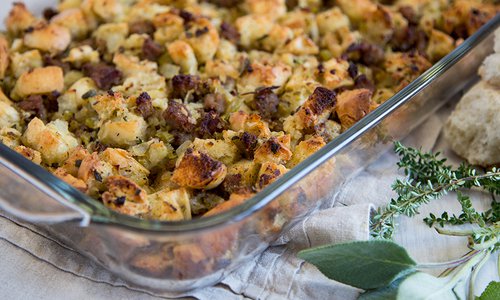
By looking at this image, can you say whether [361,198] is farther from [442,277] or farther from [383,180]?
[442,277]

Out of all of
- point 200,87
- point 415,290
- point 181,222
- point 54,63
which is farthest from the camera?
point 54,63

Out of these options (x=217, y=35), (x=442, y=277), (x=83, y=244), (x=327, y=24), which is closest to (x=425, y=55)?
(x=327, y=24)

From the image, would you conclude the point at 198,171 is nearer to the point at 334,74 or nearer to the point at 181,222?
the point at 181,222

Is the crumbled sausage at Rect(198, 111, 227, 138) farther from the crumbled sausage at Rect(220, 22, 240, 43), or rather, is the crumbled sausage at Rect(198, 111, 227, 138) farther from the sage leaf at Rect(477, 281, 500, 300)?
the sage leaf at Rect(477, 281, 500, 300)

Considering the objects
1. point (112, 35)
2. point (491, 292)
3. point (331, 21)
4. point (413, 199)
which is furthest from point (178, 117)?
point (491, 292)

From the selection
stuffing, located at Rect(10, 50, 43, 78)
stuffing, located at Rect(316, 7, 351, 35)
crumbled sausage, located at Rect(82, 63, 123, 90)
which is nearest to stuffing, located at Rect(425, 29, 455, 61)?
stuffing, located at Rect(316, 7, 351, 35)

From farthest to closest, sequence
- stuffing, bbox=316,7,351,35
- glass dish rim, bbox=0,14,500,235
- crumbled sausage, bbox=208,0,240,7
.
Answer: crumbled sausage, bbox=208,0,240,7 < stuffing, bbox=316,7,351,35 < glass dish rim, bbox=0,14,500,235
